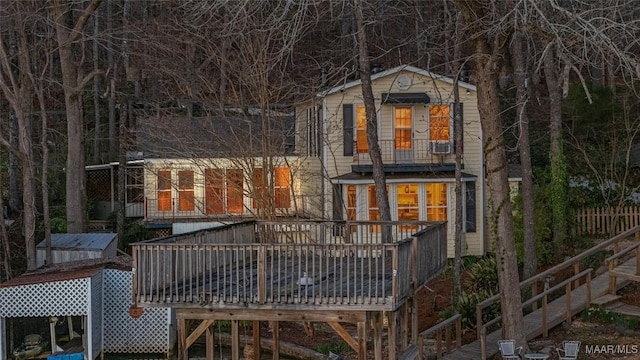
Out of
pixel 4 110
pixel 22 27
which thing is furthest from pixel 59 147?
pixel 22 27

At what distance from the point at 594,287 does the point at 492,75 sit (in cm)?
614

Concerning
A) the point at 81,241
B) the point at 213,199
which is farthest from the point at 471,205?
the point at 81,241

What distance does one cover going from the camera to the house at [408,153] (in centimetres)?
2561

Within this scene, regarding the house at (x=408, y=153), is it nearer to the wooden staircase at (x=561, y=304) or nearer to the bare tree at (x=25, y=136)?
the wooden staircase at (x=561, y=304)

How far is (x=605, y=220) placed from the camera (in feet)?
78.8

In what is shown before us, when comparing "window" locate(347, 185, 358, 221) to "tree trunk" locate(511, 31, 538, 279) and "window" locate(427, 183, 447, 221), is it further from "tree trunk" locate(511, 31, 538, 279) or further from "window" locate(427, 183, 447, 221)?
"tree trunk" locate(511, 31, 538, 279)

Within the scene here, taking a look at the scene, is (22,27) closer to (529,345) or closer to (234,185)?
(234,185)

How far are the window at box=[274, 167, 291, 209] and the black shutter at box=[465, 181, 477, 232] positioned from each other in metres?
6.10

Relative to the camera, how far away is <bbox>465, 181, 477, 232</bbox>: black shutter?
25.8 metres

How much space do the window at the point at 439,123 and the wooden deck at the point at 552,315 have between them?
29.5ft

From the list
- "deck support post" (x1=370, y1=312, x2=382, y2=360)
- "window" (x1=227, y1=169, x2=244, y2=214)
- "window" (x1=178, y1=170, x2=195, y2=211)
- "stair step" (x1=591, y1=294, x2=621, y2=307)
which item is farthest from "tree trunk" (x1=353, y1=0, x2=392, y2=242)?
"window" (x1=178, y1=170, x2=195, y2=211)

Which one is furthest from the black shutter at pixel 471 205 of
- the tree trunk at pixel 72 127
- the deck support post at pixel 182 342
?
the deck support post at pixel 182 342

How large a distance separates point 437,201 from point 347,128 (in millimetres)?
3923

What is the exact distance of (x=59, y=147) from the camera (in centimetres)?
3478
